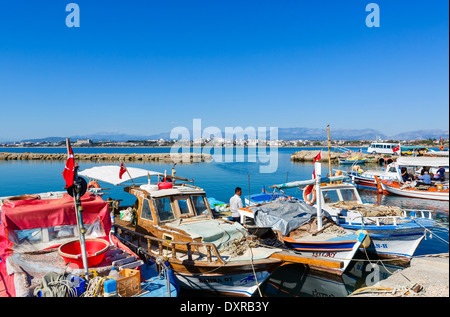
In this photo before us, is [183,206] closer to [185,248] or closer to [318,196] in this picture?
[185,248]

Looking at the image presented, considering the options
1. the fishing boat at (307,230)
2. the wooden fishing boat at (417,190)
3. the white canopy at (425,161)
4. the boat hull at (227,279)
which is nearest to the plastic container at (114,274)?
the boat hull at (227,279)

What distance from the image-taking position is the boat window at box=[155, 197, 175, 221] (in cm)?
1119

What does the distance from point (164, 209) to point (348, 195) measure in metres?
10.4

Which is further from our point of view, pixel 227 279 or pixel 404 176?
pixel 404 176

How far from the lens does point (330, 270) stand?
41.4ft

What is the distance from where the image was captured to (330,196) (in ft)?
52.0

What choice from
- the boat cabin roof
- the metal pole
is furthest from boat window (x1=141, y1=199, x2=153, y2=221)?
the metal pole

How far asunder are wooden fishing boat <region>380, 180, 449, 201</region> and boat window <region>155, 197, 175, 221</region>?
24.8 m

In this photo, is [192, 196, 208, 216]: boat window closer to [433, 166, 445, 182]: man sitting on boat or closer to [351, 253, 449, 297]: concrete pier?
[351, 253, 449, 297]: concrete pier

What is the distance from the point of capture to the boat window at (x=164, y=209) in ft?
36.7

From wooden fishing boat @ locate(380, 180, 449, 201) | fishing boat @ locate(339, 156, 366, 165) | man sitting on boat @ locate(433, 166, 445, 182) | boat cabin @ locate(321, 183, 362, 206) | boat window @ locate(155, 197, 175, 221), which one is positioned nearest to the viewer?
boat window @ locate(155, 197, 175, 221)
